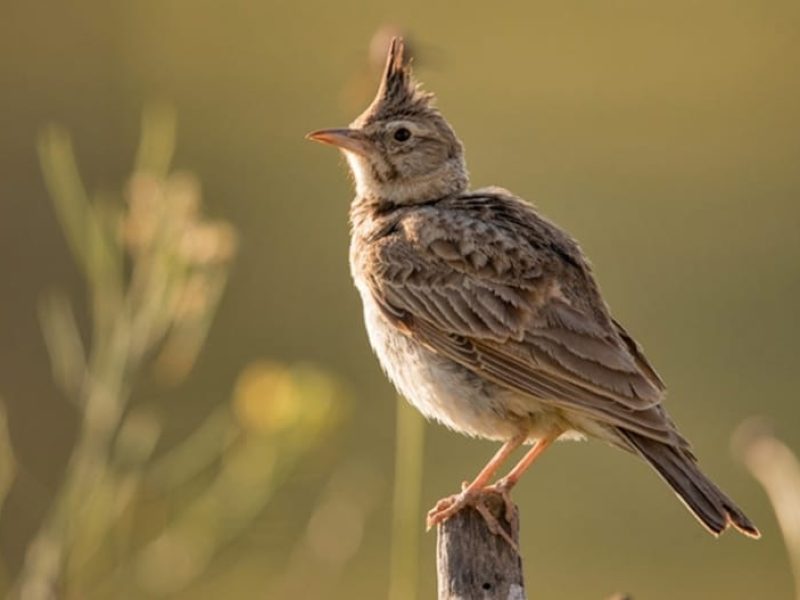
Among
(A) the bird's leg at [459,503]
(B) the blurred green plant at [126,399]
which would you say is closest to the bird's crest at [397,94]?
(B) the blurred green plant at [126,399]

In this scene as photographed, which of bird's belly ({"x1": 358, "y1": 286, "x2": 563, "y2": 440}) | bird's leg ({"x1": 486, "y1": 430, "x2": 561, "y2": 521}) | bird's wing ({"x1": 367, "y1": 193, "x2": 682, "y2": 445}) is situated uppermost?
bird's wing ({"x1": 367, "y1": 193, "x2": 682, "y2": 445})

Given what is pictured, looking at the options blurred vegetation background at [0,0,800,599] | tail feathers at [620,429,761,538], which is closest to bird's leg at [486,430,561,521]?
tail feathers at [620,429,761,538]

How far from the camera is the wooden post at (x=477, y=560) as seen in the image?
671cm

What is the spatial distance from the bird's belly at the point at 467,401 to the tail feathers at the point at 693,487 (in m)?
0.37

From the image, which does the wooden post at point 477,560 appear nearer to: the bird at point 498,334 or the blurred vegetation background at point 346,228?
the bird at point 498,334

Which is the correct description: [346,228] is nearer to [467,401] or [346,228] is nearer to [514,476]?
[467,401]

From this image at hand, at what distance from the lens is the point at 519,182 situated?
1767 centimetres

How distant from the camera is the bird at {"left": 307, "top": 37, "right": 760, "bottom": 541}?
7.29 metres

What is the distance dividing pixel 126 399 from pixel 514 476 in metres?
1.21

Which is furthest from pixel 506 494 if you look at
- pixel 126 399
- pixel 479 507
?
pixel 126 399

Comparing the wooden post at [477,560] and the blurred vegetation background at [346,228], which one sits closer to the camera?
the wooden post at [477,560]

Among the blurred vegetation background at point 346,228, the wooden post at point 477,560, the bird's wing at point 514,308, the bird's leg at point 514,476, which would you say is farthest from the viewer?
the blurred vegetation background at point 346,228

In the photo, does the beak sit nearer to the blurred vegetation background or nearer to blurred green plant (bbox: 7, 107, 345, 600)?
the blurred vegetation background

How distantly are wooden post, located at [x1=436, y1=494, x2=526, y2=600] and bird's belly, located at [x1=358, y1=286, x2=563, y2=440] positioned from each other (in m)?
0.56
